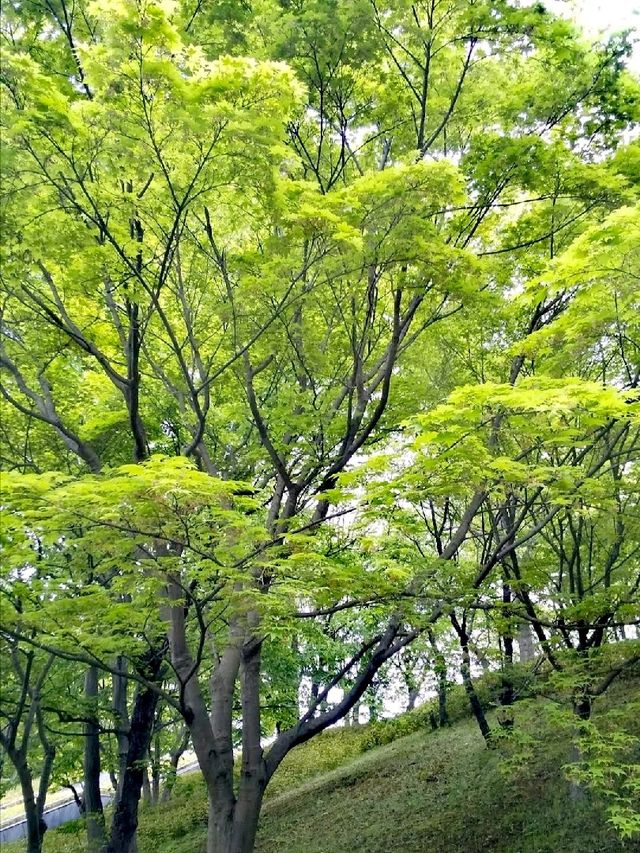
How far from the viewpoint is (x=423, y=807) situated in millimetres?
10984

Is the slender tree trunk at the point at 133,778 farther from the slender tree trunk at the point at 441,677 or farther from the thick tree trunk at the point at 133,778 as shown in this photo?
the slender tree trunk at the point at 441,677

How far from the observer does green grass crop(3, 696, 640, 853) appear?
8539mm

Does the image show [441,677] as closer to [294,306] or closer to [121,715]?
[121,715]

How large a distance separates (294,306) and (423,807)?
31.4 ft

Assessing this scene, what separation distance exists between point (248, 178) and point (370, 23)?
7.54 feet

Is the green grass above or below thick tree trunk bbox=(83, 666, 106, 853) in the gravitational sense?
below

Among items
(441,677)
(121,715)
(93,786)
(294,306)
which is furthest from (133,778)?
(294,306)

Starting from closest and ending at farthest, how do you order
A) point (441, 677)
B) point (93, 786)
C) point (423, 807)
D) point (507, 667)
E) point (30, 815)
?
point (30, 815)
point (507, 667)
point (93, 786)
point (423, 807)
point (441, 677)

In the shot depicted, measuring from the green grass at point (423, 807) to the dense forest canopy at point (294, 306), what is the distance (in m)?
1.91

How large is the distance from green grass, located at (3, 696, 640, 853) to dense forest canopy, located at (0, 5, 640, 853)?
1.91 metres

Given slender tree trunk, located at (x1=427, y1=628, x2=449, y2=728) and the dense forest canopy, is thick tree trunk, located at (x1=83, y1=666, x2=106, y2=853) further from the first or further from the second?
slender tree trunk, located at (x1=427, y1=628, x2=449, y2=728)

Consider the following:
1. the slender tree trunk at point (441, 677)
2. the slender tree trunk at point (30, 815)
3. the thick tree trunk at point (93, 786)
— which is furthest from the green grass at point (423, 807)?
the slender tree trunk at point (30, 815)

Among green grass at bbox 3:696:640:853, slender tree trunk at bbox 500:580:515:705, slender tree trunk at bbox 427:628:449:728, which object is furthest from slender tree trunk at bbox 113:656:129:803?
slender tree trunk at bbox 500:580:515:705

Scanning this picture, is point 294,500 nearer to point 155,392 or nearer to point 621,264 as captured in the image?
point 155,392
